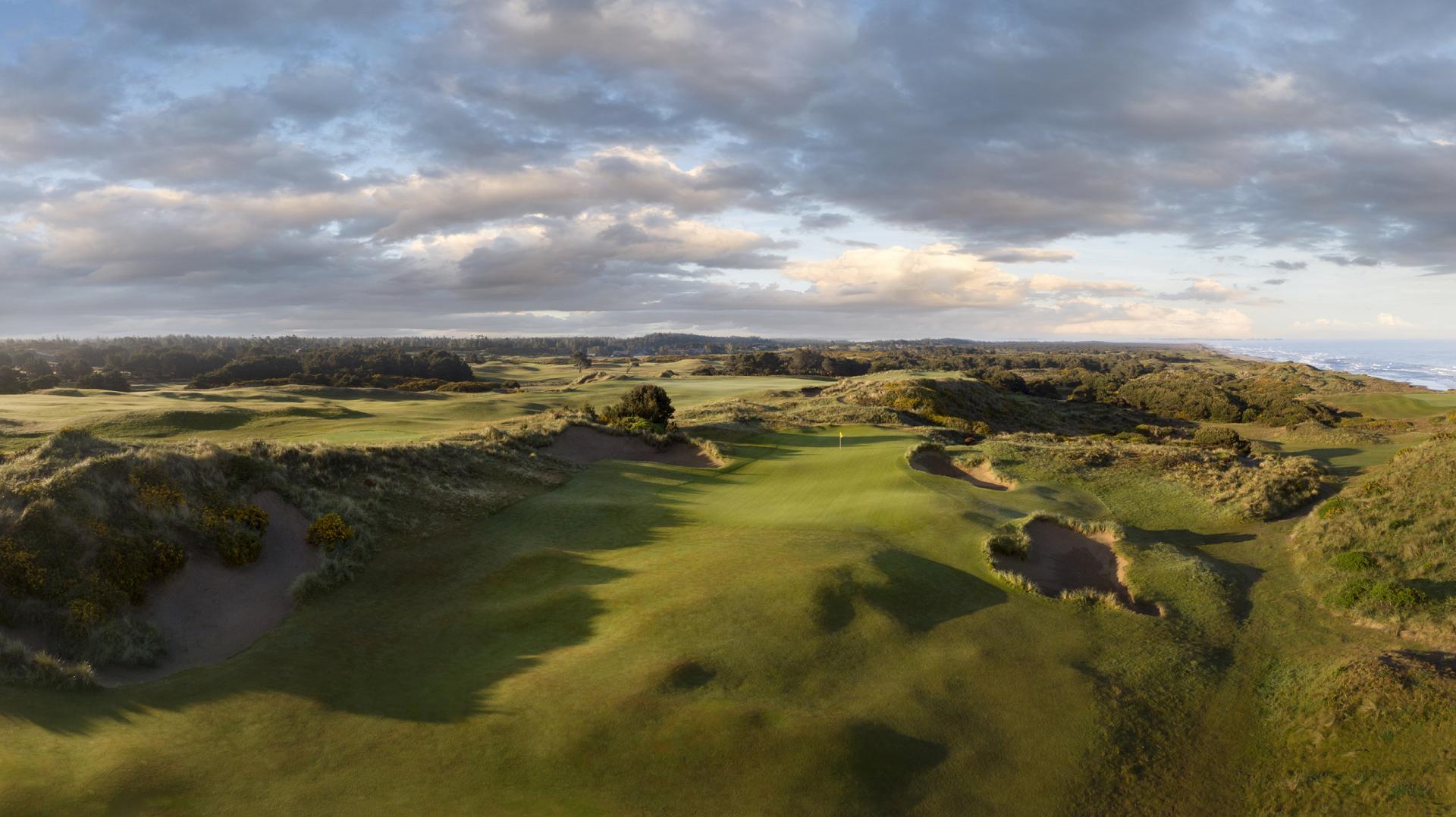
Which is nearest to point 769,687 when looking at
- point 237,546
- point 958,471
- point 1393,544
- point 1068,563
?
point 1068,563

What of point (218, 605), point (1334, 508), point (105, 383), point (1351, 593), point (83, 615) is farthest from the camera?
point (105, 383)

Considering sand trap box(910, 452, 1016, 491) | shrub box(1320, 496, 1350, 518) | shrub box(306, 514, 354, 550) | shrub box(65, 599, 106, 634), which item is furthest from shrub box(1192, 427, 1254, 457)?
shrub box(65, 599, 106, 634)

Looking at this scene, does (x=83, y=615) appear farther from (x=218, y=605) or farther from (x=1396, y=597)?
(x=1396, y=597)

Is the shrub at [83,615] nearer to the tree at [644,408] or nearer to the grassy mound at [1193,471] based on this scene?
the tree at [644,408]

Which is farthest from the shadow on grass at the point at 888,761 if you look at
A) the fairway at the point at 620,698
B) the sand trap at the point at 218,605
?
the sand trap at the point at 218,605

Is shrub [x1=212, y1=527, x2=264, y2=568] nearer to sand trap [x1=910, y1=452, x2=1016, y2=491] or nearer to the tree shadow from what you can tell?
the tree shadow
